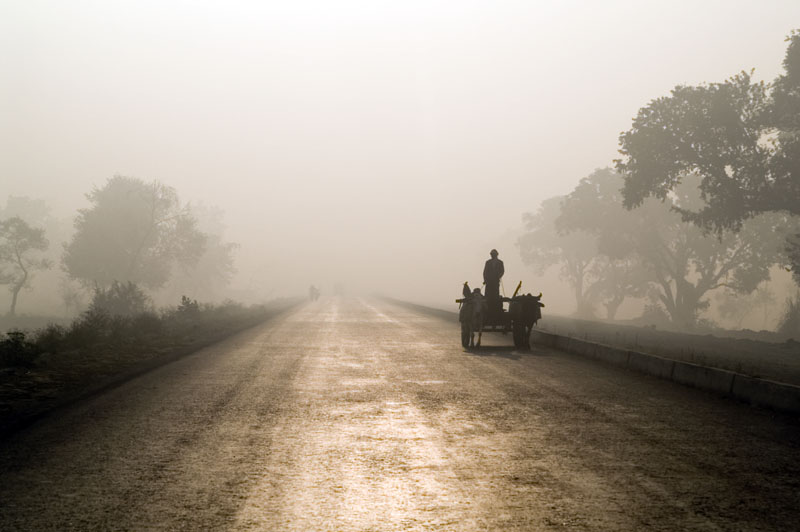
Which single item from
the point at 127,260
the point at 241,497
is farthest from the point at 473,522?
the point at 127,260

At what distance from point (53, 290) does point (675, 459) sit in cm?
9260

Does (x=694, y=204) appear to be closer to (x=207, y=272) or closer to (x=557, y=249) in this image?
(x=557, y=249)

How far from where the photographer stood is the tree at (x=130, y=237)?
163 ft

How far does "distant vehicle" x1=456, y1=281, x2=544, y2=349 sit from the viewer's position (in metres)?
14.9

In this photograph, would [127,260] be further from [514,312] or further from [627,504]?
[627,504]

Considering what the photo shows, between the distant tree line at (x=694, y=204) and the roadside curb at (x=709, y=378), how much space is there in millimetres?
16781

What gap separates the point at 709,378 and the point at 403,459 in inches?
260

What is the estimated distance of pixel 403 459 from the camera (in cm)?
511

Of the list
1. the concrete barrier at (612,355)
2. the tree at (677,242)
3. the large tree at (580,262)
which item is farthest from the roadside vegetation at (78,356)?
the large tree at (580,262)

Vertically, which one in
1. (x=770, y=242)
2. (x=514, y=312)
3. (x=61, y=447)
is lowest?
(x=61, y=447)

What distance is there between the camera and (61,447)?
18.2 feet

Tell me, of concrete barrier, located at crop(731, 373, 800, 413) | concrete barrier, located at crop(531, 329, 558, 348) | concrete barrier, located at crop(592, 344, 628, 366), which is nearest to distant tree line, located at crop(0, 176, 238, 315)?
concrete barrier, located at crop(531, 329, 558, 348)

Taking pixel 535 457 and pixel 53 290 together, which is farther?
pixel 53 290

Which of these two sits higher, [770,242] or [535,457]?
[770,242]
